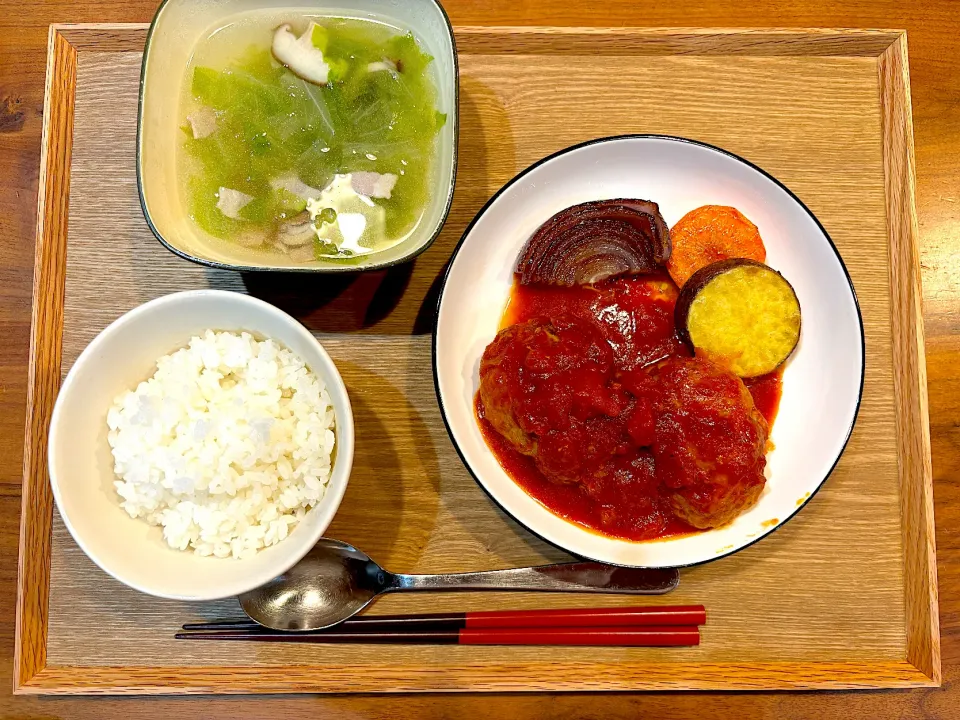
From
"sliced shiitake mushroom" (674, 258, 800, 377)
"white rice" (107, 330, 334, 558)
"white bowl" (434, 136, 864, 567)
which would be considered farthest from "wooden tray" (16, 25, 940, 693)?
"sliced shiitake mushroom" (674, 258, 800, 377)

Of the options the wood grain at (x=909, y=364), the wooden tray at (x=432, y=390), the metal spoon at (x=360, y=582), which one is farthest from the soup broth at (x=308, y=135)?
the wood grain at (x=909, y=364)

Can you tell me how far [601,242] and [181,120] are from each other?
1.49 metres

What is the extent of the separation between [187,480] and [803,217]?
2.19 metres

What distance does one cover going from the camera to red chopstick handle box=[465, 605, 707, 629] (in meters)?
2.39

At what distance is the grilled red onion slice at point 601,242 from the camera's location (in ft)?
7.84

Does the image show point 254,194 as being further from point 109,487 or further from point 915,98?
point 915,98

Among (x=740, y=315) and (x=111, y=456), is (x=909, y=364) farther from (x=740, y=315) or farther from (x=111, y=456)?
(x=111, y=456)

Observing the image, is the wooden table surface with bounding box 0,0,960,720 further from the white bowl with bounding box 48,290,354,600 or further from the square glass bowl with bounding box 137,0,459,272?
the white bowl with bounding box 48,290,354,600

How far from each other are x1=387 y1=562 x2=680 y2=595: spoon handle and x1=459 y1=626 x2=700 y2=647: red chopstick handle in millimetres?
135

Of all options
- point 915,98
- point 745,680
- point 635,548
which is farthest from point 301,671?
point 915,98

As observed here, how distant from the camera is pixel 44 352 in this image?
8.23ft

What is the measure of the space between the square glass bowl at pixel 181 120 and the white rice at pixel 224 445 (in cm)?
30

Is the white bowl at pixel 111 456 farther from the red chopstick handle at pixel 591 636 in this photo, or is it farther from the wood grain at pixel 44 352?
the red chopstick handle at pixel 591 636

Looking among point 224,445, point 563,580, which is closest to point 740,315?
point 563,580
